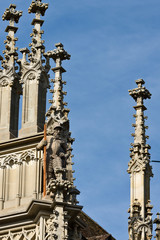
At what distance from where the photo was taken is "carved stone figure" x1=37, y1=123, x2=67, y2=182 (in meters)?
26.9

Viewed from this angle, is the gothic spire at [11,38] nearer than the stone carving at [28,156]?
No

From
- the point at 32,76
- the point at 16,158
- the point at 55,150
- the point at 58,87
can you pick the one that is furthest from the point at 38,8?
the point at 55,150

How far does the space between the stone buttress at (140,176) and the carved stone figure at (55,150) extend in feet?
7.08

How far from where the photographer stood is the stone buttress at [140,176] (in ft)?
91.0

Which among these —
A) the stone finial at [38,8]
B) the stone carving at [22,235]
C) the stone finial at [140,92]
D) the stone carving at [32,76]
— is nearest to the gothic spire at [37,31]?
the stone finial at [38,8]

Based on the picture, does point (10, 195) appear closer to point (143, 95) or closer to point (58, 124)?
point (58, 124)

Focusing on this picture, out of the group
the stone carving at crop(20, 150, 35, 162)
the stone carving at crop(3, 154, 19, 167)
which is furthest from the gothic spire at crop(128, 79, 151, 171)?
the stone carving at crop(3, 154, 19, 167)

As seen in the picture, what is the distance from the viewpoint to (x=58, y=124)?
89.5 ft

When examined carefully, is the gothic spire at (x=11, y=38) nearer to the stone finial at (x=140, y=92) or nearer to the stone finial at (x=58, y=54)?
the stone finial at (x=58, y=54)

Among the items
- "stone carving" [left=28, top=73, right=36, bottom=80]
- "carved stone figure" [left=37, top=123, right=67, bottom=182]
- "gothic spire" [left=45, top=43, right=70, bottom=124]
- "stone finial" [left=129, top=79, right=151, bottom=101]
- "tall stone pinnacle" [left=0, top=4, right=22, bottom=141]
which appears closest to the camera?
"carved stone figure" [left=37, top=123, right=67, bottom=182]

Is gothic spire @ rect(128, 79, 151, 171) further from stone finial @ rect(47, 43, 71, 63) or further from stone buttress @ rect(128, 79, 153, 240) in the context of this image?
stone finial @ rect(47, 43, 71, 63)

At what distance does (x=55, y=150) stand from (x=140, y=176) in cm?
256

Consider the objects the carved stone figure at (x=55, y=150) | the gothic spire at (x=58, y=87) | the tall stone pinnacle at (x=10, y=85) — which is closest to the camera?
the carved stone figure at (x=55, y=150)

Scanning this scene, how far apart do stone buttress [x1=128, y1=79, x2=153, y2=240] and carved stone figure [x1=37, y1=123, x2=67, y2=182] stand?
2.16 m
